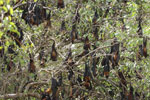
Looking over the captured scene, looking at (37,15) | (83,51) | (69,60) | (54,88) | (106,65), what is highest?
(37,15)

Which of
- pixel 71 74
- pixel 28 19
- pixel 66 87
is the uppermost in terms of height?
pixel 28 19

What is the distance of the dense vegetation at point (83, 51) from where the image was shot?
21.6 ft

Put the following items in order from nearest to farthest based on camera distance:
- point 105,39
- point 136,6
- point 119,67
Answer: point 136,6, point 119,67, point 105,39

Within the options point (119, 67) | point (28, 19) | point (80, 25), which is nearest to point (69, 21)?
point (80, 25)

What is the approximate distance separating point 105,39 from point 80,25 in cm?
66

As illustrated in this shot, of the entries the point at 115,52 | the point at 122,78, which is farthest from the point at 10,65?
the point at 122,78

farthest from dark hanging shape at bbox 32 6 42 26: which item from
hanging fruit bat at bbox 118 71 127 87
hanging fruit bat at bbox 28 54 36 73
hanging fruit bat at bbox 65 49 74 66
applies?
hanging fruit bat at bbox 118 71 127 87

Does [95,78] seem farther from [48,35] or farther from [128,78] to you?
[48,35]

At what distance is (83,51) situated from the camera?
23.1ft

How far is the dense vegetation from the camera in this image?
6590mm

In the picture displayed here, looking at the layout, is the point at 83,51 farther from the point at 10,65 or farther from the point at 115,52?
the point at 10,65

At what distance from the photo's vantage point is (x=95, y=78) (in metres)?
7.62

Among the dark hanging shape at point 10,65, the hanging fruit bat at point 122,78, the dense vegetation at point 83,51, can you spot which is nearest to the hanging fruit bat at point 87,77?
the dense vegetation at point 83,51

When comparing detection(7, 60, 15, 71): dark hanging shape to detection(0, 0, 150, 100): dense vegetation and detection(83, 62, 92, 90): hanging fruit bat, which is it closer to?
detection(0, 0, 150, 100): dense vegetation
